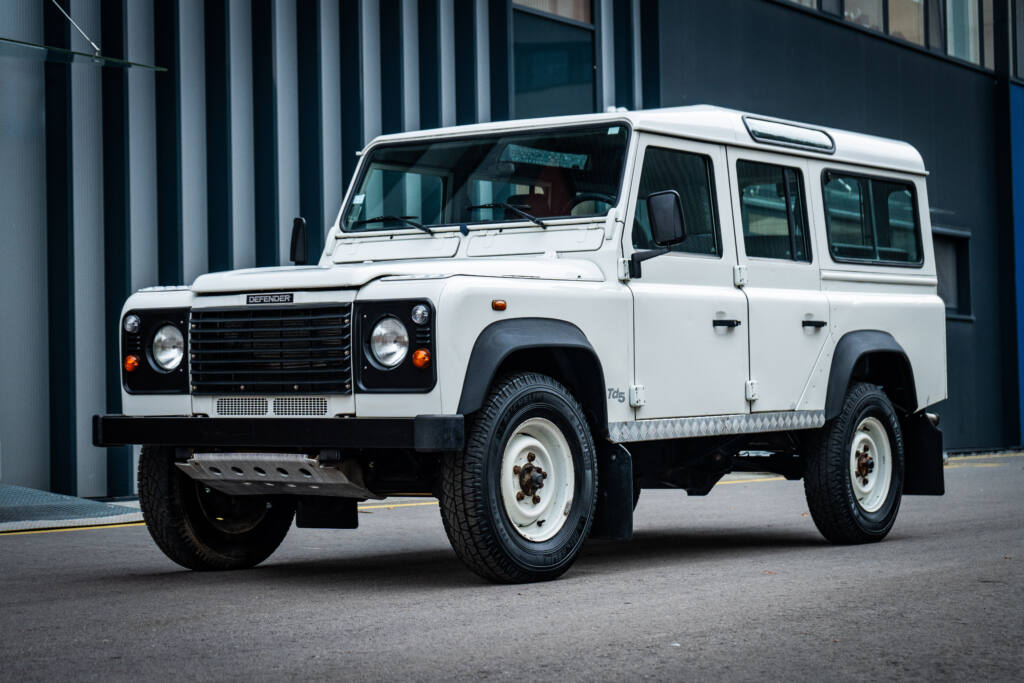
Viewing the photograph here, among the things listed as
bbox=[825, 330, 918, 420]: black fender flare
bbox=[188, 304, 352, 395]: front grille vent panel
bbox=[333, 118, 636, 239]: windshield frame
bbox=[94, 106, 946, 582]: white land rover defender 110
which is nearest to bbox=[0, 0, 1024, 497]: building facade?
A: bbox=[333, 118, 636, 239]: windshield frame

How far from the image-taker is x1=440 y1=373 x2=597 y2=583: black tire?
7160 millimetres

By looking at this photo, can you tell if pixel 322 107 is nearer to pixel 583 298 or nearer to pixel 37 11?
pixel 37 11

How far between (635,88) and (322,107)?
5927 millimetres

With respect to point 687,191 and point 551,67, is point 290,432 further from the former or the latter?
point 551,67

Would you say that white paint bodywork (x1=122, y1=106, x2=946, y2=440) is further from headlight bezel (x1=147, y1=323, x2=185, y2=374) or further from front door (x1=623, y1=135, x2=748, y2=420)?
headlight bezel (x1=147, y1=323, x2=185, y2=374)

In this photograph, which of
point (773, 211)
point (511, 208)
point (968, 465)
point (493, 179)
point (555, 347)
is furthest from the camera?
point (968, 465)

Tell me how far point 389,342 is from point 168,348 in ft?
4.48

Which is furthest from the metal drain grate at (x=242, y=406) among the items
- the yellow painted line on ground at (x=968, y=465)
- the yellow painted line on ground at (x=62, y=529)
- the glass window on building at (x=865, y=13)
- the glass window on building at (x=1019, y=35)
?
the glass window on building at (x=1019, y=35)

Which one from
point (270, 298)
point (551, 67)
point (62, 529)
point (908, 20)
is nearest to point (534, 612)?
point (270, 298)

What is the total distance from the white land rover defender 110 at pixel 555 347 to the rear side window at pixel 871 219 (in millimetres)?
22

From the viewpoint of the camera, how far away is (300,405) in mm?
7359

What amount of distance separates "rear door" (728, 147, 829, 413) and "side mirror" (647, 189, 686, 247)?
45.7 inches

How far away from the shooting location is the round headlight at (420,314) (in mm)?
7031

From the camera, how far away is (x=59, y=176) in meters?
14.3
